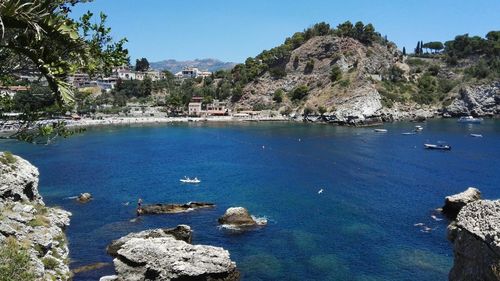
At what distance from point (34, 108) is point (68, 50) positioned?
→ 5306mm

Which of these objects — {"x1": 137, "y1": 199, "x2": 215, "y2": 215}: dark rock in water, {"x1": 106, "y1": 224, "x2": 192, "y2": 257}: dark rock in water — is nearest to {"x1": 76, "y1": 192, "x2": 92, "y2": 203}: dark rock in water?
{"x1": 137, "y1": 199, "x2": 215, "y2": 215}: dark rock in water

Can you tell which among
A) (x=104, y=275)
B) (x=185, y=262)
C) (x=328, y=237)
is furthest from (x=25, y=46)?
(x=328, y=237)

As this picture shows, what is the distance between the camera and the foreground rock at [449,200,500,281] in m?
25.2

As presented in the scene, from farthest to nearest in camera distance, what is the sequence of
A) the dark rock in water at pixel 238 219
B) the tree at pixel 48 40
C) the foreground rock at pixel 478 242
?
1. the dark rock in water at pixel 238 219
2. the foreground rock at pixel 478 242
3. the tree at pixel 48 40

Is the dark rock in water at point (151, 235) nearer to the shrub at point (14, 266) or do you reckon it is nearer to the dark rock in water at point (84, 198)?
the dark rock in water at point (84, 198)

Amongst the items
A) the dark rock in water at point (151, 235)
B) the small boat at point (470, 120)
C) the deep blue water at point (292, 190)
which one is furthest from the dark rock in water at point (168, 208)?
the small boat at point (470, 120)

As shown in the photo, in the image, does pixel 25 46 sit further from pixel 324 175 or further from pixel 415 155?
pixel 415 155

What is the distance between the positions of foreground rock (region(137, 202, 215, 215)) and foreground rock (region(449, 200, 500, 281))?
37592 millimetres

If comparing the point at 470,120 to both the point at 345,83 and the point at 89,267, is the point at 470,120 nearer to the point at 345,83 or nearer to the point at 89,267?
the point at 345,83

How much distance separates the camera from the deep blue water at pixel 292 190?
44562 mm

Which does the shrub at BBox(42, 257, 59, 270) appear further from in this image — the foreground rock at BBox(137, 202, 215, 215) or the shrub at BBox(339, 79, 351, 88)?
the shrub at BBox(339, 79, 351, 88)

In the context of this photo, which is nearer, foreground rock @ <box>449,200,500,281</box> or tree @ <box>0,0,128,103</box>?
tree @ <box>0,0,128,103</box>

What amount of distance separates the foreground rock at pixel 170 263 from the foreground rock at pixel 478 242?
653 inches

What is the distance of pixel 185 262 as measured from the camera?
119 feet
